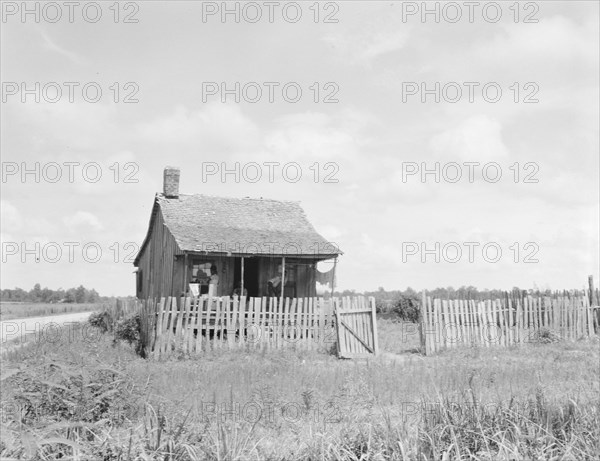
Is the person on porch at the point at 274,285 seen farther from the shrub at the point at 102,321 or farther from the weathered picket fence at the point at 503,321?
the weathered picket fence at the point at 503,321

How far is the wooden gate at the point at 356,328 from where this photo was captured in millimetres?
15906

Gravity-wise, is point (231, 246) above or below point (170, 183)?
below

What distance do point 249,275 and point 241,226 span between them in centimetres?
192

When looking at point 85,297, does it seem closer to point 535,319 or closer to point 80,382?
point 535,319

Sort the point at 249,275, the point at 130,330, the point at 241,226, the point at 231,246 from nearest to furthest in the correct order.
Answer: the point at 130,330
the point at 231,246
the point at 249,275
the point at 241,226

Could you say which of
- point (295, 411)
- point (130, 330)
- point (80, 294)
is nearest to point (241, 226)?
point (130, 330)

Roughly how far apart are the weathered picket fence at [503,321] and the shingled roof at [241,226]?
21.3 feet

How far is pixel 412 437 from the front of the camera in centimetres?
498

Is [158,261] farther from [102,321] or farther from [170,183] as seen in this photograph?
[102,321]

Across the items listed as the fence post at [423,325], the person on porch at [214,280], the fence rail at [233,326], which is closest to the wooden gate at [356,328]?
the fence rail at [233,326]

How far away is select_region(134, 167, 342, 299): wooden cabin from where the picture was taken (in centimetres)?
2256

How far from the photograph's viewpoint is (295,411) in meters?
8.36

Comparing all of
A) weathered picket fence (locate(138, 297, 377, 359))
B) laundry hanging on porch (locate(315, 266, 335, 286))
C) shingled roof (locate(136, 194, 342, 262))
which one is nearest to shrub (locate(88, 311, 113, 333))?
shingled roof (locate(136, 194, 342, 262))

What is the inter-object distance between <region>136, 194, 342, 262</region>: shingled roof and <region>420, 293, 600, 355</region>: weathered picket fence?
6504mm
